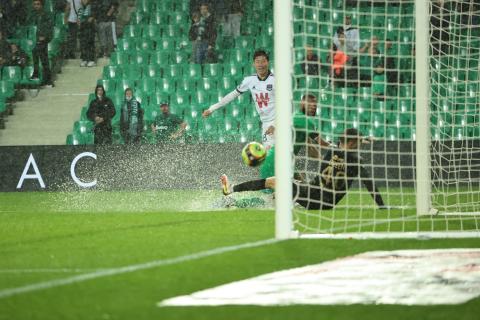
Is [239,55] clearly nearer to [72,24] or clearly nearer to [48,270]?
[72,24]

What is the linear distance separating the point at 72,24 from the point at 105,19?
0.78 metres

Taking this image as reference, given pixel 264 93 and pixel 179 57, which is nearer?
pixel 264 93

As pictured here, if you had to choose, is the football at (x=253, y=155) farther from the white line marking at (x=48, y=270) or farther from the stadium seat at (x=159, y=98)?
the stadium seat at (x=159, y=98)

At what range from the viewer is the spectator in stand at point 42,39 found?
72.8 feet

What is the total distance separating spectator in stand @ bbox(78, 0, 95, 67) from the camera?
22.7 m

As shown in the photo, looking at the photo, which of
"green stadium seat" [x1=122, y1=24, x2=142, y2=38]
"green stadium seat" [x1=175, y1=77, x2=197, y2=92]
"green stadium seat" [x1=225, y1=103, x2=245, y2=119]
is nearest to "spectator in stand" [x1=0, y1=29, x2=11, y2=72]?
"green stadium seat" [x1=122, y1=24, x2=142, y2=38]

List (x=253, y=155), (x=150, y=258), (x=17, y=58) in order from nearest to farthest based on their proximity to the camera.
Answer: (x=150, y=258) < (x=253, y=155) < (x=17, y=58)

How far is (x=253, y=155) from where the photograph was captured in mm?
12156

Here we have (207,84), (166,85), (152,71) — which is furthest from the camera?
(152,71)

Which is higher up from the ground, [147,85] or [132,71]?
[132,71]

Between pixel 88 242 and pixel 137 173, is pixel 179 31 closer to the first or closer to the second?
pixel 137 173

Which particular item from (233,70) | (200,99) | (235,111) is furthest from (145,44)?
(235,111)

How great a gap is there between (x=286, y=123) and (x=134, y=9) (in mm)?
17058

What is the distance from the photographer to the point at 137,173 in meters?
19.0
